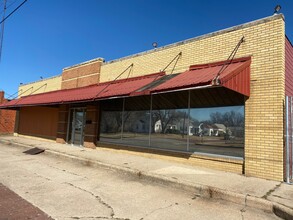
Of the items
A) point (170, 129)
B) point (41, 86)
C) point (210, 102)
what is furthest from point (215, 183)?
point (41, 86)

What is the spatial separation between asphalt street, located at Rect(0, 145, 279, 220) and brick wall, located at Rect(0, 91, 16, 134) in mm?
18737

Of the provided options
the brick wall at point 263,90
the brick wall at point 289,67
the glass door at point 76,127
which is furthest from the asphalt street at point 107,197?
the glass door at point 76,127

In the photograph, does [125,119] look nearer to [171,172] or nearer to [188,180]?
[171,172]

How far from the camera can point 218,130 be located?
A: 9.31 m

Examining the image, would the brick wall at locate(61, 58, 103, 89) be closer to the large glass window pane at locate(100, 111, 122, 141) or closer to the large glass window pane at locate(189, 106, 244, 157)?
the large glass window pane at locate(100, 111, 122, 141)

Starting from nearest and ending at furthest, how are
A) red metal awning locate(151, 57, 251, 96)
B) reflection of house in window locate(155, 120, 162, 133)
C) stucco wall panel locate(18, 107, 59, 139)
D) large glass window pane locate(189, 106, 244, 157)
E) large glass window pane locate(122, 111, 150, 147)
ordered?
1. red metal awning locate(151, 57, 251, 96)
2. large glass window pane locate(189, 106, 244, 157)
3. reflection of house in window locate(155, 120, 162, 133)
4. large glass window pane locate(122, 111, 150, 147)
5. stucco wall panel locate(18, 107, 59, 139)

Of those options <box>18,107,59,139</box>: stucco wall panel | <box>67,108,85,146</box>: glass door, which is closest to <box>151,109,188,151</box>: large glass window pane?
<box>67,108,85,146</box>: glass door

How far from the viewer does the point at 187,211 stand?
5.39 metres

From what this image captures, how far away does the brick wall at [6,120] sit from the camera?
25.8 metres

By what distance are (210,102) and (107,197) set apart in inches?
207

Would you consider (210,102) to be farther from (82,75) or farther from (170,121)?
(82,75)

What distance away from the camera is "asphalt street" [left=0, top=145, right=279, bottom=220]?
518 cm

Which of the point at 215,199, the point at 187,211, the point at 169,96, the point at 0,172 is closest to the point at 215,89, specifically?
the point at 169,96

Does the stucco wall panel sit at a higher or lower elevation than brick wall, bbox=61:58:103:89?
lower
